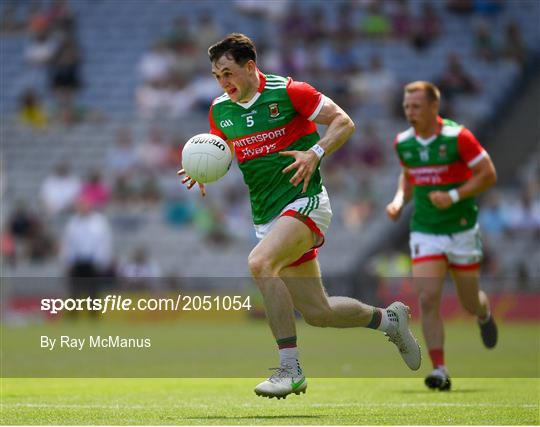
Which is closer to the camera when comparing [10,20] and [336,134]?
[336,134]

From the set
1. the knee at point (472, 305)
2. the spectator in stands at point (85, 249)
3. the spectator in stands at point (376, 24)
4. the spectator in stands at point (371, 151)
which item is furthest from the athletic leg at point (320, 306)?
the spectator in stands at point (376, 24)

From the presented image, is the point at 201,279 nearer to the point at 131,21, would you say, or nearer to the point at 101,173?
the point at 101,173

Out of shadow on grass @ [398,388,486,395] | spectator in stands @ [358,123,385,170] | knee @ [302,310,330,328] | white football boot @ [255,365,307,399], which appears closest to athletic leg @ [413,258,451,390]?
shadow on grass @ [398,388,486,395]

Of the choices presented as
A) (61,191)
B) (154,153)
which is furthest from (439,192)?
(61,191)

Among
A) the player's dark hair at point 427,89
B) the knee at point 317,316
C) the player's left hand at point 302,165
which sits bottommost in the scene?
the knee at point 317,316

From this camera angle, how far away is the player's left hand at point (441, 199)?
1188 centimetres

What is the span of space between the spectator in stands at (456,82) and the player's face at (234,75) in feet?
60.4

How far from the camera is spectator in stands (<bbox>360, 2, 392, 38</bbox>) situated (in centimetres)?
2914

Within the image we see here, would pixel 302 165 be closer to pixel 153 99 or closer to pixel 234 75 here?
pixel 234 75

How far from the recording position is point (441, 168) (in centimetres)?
1230

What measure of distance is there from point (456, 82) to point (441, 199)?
1636 centimetres

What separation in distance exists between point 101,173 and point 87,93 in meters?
3.23

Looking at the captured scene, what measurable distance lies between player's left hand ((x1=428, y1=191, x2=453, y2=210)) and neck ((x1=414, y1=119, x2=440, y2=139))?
70cm

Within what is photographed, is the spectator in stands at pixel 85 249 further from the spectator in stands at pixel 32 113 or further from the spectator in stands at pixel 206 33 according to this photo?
the spectator in stands at pixel 206 33
